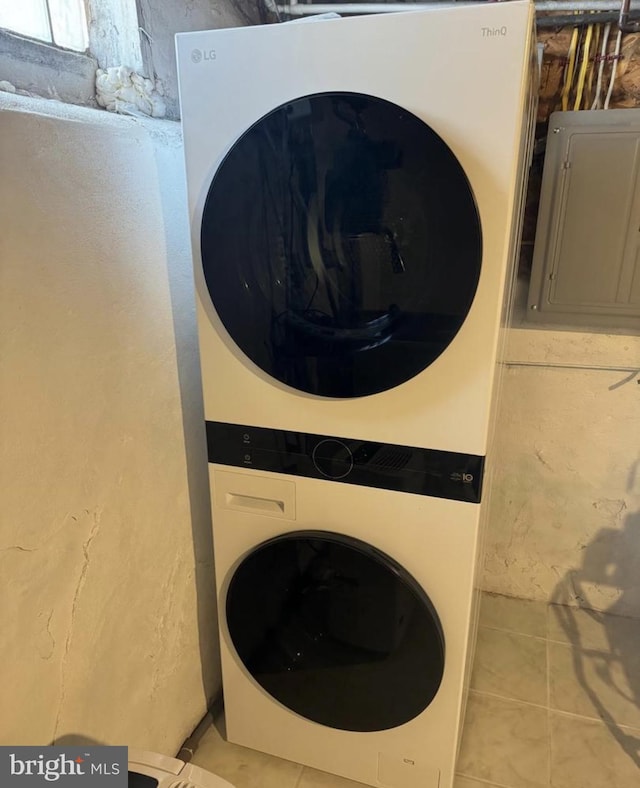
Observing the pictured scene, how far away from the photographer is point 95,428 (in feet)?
3.36

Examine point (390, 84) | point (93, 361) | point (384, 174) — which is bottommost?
point (93, 361)

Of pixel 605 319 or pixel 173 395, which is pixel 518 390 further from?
pixel 173 395

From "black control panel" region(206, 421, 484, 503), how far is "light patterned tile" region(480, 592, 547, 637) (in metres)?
1.04

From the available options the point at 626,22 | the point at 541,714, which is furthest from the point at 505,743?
the point at 626,22

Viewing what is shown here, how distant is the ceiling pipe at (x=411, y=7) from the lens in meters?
1.46

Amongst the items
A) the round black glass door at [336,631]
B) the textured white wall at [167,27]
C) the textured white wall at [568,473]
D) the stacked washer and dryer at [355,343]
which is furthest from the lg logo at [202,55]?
the textured white wall at [568,473]

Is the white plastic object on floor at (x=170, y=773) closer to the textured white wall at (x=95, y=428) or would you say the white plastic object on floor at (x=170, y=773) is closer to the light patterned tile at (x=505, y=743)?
the textured white wall at (x=95, y=428)

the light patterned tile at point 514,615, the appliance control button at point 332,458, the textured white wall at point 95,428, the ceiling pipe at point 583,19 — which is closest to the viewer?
the textured white wall at point 95,428

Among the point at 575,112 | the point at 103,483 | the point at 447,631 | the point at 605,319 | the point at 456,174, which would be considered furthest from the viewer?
the point at 605,319

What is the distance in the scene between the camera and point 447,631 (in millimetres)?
1186

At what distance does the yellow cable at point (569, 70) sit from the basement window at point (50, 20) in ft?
3.90

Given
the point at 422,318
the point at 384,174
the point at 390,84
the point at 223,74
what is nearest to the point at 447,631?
the point at 422,318

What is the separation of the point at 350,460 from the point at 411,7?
3.95ft

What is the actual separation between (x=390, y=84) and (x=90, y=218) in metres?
0.53
